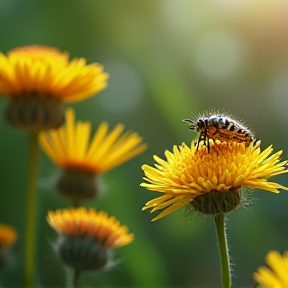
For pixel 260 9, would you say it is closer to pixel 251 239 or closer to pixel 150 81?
pixel 150 81

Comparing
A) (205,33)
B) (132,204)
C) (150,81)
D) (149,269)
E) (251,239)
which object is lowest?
(149,269)

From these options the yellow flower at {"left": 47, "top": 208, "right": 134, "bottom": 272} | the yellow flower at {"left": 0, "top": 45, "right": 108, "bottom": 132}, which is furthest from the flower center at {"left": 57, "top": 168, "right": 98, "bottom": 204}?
the yellow flower at {"left": 47, "top": 208, "right": 134, "bottom": 272}

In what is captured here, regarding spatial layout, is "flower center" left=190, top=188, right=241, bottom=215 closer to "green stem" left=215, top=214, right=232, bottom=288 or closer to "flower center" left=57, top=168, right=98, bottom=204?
"green stem" left=215, top=214, right=232, bottom=288

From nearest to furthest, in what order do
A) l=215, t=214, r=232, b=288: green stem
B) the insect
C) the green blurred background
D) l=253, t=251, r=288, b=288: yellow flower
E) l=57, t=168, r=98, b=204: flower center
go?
l=253, t=251, r=288, b=288: yellow flower → l=215, t=214, r=232, b=288: green stem → the insect → l=57, t=168, r=98, b=204: flower center → the green blurred background

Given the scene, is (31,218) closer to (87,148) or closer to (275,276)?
(87,148)

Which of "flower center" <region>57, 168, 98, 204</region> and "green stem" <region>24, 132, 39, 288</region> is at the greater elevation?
"flower center" <region>57, 168, 98, 204</region>

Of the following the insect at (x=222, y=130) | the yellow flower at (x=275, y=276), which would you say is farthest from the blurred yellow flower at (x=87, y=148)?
the yellow flower at (x=275, y=276)

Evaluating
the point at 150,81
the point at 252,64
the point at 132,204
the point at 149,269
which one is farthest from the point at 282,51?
the point at 149,269
